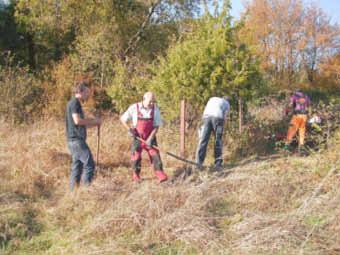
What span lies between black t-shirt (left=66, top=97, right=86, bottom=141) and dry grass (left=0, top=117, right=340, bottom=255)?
70 centimetres

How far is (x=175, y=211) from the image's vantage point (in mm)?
4168

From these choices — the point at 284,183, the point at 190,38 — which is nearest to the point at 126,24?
the point at 190,38

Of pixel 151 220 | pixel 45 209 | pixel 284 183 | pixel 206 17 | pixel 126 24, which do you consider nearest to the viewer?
pixel 151 220

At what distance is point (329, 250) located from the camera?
11.4 ft

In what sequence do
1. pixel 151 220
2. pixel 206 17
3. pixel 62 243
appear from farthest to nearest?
pixel 206 17 < pixel 151 220 < pixel 62 243

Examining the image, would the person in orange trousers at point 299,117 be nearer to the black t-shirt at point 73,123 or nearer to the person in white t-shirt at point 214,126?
the person in white t-shirt at point 214,126

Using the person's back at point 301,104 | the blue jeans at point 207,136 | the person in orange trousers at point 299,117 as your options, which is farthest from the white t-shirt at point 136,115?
the person's back at point 301,104

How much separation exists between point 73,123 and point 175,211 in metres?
1.89

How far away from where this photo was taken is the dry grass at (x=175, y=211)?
3.61m

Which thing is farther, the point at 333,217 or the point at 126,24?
the point at 126,24

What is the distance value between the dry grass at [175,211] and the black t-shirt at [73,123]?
27.7 inches

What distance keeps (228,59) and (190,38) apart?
4.37 feet

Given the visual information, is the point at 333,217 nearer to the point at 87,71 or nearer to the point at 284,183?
the point at 284,183

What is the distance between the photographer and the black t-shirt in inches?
197
